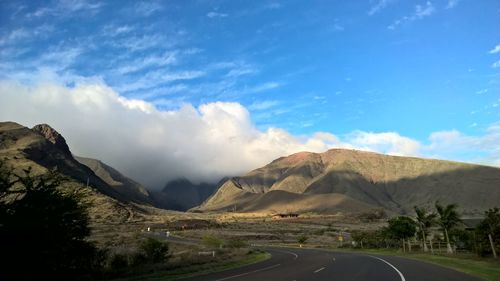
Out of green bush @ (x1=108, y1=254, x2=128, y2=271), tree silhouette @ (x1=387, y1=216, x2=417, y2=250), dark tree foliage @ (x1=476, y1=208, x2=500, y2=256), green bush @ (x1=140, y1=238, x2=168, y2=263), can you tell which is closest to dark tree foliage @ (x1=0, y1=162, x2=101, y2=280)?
green bush @ (x1=108, y1=254, x2=128, y2=271)

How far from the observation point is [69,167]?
194 metres

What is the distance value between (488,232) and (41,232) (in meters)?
33.4

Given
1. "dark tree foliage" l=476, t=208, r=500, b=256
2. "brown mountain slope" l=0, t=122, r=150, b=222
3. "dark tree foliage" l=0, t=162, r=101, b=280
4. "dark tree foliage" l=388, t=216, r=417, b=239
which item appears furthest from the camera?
"brown mountain slope" l=0, t=122, r=150, b=222

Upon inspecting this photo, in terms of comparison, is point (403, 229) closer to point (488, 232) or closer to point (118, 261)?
point (488, 232)

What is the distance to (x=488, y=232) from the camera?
3612cm

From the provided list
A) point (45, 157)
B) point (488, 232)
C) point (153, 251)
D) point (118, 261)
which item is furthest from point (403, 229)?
point (45, 157)

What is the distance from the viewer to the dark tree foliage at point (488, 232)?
3559 centimetres

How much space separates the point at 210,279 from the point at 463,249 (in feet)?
144

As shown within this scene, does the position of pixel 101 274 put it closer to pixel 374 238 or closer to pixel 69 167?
pixel 374 238

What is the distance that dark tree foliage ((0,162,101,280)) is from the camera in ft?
48.4


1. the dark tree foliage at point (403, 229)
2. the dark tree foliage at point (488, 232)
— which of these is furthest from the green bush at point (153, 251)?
the dark tree foliage at point (403, 229)

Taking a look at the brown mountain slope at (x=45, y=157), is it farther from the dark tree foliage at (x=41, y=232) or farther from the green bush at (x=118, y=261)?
the dark tree foliage at (x=41, y=232)

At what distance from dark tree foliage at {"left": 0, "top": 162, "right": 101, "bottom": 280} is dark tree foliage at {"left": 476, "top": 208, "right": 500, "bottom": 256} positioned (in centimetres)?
3085

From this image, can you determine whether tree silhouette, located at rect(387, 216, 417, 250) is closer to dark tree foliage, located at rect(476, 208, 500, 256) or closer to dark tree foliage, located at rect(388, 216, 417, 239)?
dark tree foliage, located at rect(388, 216, 417, 239)
